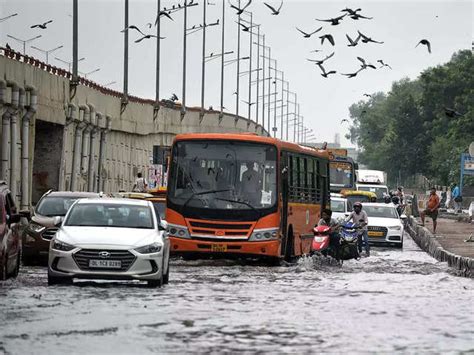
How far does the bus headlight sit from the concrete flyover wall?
1385cm

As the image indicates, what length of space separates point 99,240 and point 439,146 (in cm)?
12648

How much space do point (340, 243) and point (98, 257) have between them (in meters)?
13.0

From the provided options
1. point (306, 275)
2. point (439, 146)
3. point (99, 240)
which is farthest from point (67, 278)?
point (439, 146)

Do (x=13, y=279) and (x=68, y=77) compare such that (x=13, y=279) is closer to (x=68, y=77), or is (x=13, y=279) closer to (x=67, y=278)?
(x=67, y=278)

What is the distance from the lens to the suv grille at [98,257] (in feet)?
75.8

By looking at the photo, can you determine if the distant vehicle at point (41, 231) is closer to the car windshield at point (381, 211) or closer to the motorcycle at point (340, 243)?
the motorcycle at point (340, 243)

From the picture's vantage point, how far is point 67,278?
76.8ft

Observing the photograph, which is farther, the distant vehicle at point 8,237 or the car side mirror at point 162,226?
the car side mirror at point 162,226

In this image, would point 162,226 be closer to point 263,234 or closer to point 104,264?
point 104,264

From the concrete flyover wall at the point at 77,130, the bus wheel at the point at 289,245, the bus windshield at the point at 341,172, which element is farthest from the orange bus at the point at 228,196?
the bus windshield at the point at 341,172

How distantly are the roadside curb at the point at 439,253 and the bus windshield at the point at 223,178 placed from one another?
158 inches

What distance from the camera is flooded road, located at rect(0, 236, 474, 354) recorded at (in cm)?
1502

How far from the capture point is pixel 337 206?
5109 centimetres

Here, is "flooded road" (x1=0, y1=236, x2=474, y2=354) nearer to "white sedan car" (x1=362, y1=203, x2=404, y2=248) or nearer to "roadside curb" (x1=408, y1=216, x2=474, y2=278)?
"roadside curb" (x1=408, y1=216, x2=474, y2=278)
